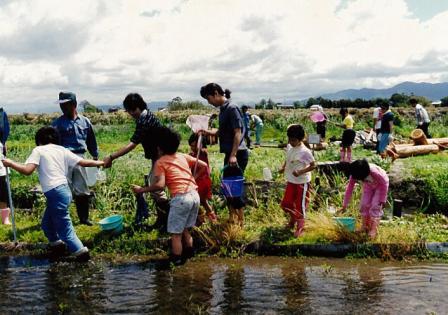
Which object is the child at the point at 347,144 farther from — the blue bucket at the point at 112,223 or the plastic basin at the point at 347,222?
the blue bucket at the point at 112,223

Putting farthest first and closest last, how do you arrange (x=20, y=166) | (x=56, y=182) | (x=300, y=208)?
1. (x=300, y=208)
2. (x=56, y=182)
3. (x=20, y=166)

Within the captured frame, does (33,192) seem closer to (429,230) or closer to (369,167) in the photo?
(369,167)

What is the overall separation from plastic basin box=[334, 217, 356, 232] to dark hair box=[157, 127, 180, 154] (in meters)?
2.15

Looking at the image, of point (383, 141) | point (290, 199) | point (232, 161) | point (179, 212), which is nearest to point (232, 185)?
point (232, 161)

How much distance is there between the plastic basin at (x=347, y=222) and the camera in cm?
596

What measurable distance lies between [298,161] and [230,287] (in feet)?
6.41

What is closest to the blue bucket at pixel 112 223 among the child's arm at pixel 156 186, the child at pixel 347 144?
the child's arm at pixel 156 186

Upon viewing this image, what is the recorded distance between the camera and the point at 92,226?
697 cm

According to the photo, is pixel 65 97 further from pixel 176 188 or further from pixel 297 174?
pixel 297 174

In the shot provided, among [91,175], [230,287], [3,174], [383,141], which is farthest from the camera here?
[383,141]

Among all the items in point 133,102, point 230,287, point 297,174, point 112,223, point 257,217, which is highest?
point 133,102

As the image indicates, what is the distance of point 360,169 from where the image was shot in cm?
570

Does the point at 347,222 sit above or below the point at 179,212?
below

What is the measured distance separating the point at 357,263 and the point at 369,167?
1.12 metres
